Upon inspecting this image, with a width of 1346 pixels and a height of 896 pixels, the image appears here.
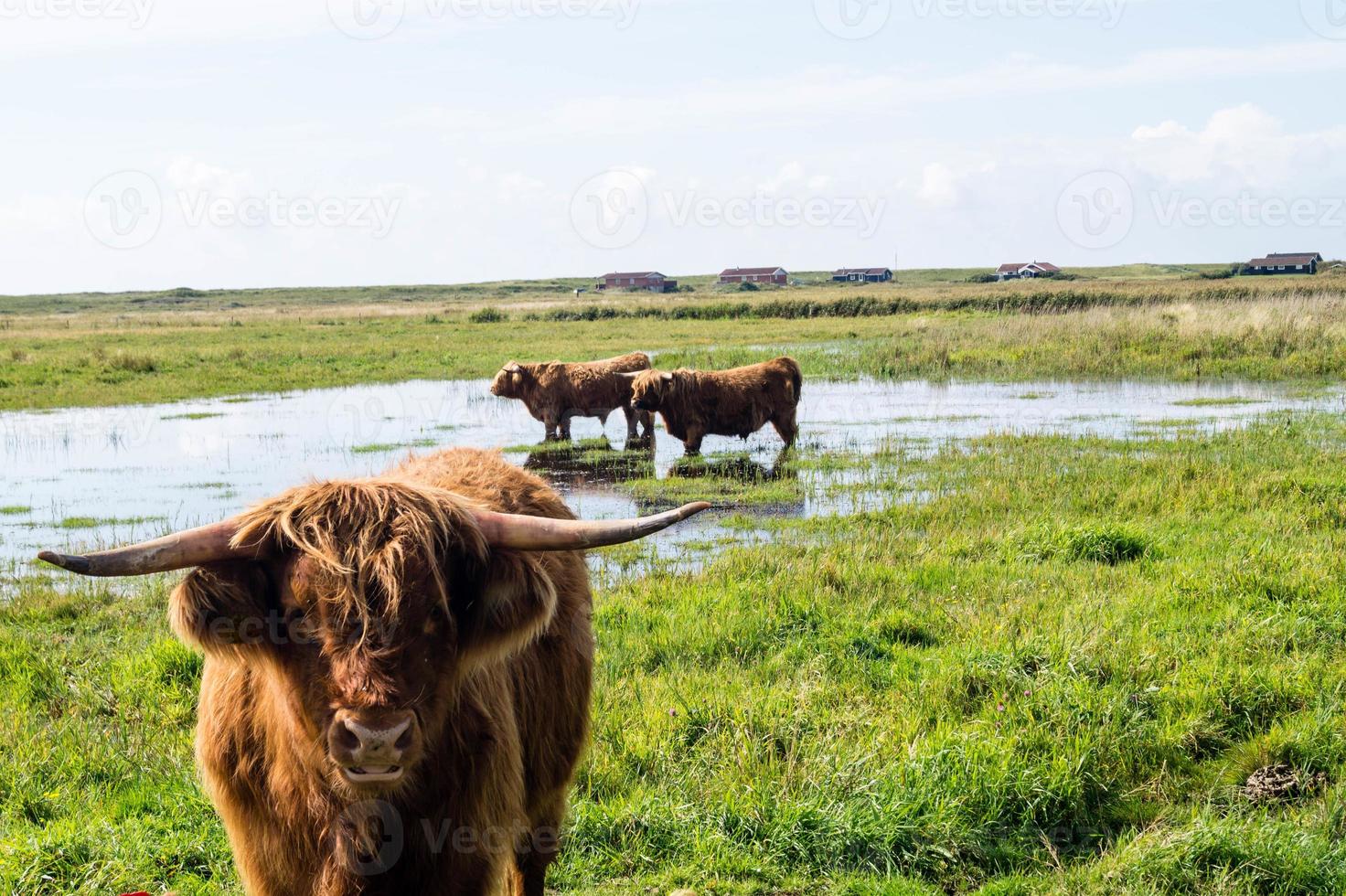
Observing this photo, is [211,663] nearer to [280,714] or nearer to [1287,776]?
[280,714]

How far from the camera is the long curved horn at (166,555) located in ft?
8.09

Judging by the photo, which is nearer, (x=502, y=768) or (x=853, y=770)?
(x=502, y=768)

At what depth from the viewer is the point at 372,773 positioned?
2518mm

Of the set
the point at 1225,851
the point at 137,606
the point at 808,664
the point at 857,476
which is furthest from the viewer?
the point at 857,476

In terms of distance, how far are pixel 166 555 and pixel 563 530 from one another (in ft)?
3.25

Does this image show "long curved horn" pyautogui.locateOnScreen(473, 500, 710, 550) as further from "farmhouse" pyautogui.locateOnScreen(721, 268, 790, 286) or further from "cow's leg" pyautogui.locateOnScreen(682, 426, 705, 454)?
"farmhouse" pyautogui.locateOnScreen(721, 268, 790, 286)

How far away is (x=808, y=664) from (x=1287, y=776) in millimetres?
2370

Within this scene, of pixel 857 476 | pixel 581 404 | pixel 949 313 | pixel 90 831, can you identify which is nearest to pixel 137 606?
pixel 90 831

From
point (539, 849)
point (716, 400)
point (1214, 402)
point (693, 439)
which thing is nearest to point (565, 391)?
point (693, 439)

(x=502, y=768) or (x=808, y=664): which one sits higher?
(x=502, y=768)

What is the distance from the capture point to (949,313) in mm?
47719

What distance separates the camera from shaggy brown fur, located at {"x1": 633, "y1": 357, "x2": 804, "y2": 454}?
16344mm

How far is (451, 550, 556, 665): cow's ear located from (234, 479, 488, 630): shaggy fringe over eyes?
7 centimetres

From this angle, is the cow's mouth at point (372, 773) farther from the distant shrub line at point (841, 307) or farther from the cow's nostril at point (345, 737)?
the distant shrub line at point (841, 307)
